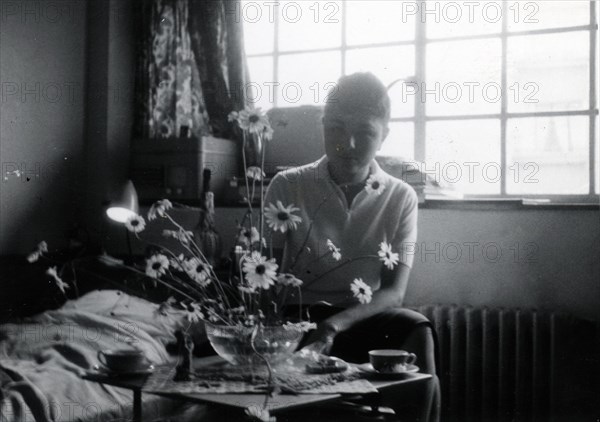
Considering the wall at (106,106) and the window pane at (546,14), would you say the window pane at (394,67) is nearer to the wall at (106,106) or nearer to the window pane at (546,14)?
the window pane at (546,14)

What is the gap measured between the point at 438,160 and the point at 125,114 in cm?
155

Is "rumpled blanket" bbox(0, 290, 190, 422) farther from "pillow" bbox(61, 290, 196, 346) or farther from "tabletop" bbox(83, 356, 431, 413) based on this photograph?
"tabletop" bbox(83, 356, 431, 413)

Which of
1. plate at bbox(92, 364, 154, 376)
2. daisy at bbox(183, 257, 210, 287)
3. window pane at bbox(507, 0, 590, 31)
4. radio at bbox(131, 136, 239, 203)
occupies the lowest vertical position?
plate at bbox(92, 364, 154, 376)

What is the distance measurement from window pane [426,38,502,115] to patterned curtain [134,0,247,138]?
88cm

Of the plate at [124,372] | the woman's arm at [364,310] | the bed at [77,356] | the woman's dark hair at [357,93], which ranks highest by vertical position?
the woman's dark hair at [357,93]

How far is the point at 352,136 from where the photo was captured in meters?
2.36

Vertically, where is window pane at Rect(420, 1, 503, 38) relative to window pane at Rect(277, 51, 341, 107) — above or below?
above

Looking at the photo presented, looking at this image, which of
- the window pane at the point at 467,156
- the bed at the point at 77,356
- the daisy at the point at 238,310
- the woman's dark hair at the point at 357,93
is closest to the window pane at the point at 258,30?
the window pane at the point at 467,156

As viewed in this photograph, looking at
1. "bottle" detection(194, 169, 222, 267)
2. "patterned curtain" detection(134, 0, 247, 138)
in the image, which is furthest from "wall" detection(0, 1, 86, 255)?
"bottle" detection(194, 169, 222, 267)

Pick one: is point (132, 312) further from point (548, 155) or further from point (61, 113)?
point (548, 155)

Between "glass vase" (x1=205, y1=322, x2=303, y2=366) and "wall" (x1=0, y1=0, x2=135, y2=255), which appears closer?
"glass vase" (x1=205, y1=322, x2=303, y2=366)

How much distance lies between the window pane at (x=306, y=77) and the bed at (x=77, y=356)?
4.26 ft

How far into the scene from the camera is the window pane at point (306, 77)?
346 centimetres

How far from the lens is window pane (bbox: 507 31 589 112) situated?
3.01m
